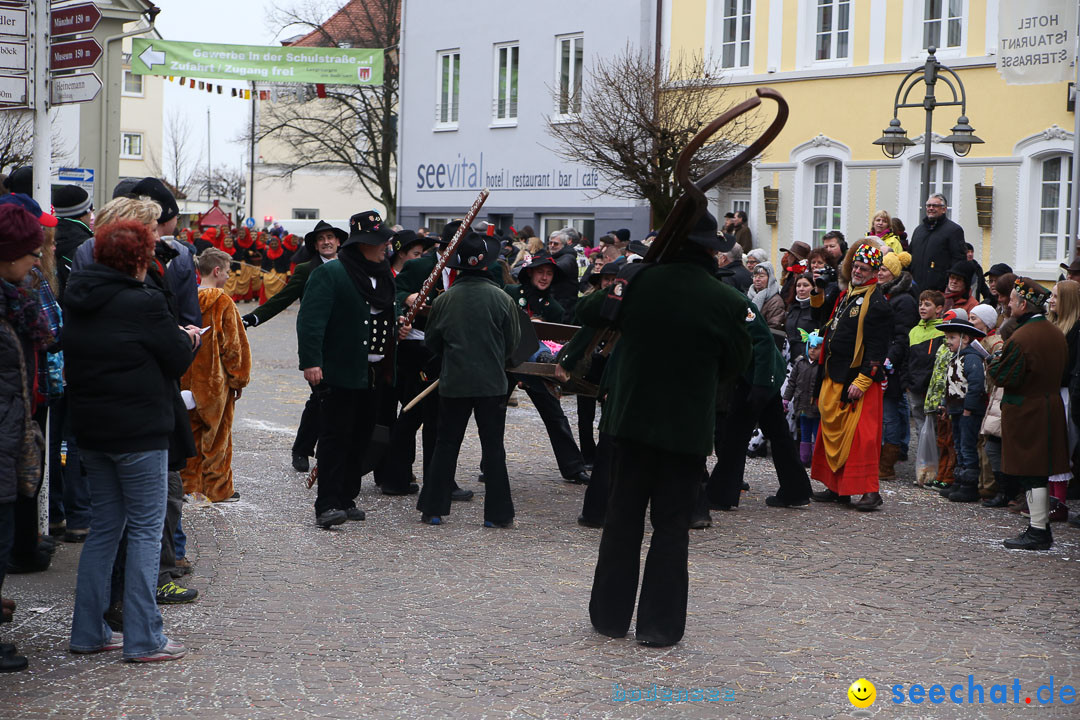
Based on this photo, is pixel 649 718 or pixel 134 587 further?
pixel 134 587

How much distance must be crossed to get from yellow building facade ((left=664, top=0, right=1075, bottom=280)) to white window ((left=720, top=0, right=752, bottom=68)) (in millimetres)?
23

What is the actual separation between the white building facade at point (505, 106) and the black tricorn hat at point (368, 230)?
17768mm

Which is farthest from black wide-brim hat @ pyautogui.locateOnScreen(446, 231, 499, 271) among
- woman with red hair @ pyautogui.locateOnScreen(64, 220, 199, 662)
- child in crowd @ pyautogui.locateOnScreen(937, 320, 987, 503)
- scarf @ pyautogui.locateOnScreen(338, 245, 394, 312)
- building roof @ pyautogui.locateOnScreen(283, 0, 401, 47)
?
building roof @ pyautogui.locateOnScreen(283, 0, 401, 47)

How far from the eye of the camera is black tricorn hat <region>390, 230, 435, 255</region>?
1094 cm

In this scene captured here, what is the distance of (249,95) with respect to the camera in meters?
30.8

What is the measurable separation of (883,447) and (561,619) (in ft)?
18.9

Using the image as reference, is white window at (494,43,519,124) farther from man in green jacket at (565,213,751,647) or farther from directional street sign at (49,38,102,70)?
man in green jacket at (565,213,751,647)

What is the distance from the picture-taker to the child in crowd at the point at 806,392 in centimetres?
1134

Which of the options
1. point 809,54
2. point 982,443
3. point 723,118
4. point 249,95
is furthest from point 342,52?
point 723,118

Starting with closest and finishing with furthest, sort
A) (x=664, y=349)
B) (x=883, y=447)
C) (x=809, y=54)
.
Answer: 1. (x=664, y=349)
2. (x=883, y=447)
3. (x=809, y=54)

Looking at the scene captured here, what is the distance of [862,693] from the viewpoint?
17.9ft

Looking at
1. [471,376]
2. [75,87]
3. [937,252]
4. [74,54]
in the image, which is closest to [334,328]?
[471,376]

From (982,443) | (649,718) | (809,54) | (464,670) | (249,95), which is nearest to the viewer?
(649,718)

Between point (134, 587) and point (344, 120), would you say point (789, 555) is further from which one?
point (344, 120)
